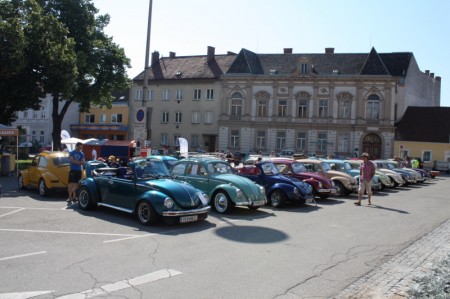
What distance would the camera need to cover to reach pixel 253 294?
612 cm

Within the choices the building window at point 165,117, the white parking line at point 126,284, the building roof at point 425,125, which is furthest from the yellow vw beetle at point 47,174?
the building window at point 165,117

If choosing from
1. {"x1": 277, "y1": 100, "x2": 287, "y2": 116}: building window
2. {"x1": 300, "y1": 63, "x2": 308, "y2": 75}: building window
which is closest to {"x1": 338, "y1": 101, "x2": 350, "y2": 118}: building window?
{"x1": 300, "y1": 63, "x2": 308, "y2": 75}: building window

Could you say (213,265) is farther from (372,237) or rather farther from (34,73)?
(34,73)

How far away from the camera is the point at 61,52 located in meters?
25.0

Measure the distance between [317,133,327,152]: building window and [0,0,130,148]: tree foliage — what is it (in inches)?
952

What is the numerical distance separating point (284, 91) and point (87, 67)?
2683 cm

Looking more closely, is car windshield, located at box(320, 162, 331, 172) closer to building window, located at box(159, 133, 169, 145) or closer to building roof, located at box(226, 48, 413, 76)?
building roof, located at box(226, 48, 413, 76)

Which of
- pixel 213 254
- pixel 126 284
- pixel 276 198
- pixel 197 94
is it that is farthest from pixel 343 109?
pixel 126 284

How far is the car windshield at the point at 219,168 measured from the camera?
45.7 feet

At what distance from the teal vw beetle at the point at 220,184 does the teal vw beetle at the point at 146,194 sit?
5.01 ft

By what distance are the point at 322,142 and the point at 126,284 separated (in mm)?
46532

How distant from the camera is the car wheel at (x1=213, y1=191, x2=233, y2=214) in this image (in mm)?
12992

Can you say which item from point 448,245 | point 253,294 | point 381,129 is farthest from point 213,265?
point 381,129

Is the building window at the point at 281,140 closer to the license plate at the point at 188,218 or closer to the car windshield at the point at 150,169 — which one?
the car windshield at the point at 150,169
